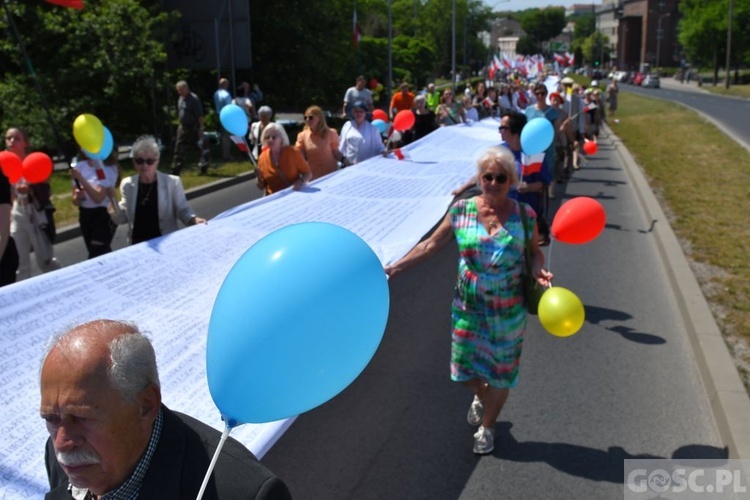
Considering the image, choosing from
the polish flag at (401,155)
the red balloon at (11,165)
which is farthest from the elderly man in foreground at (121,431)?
the polish flag at (401,155)

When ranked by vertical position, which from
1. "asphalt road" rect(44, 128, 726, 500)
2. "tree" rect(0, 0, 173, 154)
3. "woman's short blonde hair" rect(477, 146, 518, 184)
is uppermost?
"tree" rect(0, 0, 173, 154)

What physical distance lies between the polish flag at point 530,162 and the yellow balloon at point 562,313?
307cm

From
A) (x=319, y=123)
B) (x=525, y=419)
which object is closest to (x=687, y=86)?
(x=319, y=123)

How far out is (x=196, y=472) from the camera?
200 cm

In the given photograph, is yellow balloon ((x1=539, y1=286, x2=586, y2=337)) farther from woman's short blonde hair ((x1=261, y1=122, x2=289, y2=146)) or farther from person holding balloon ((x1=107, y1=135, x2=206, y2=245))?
woman's short blonde hair ((x1=261, y1=122, x2=289, y2=146))

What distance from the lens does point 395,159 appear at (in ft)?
35.3

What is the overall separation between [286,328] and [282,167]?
18.8 ft

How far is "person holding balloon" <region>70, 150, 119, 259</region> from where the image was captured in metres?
6.44

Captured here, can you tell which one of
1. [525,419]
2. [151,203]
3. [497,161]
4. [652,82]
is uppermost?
[497,161]

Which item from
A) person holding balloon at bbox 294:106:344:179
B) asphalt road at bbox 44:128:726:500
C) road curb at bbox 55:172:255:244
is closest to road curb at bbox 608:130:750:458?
asphalt road at bbox 44:128:726:500

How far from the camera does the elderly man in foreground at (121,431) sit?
189 cm

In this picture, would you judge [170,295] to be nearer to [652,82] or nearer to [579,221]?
[579,221]

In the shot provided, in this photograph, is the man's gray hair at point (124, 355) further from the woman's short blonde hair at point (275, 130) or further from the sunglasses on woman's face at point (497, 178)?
the woman's short blonde hair at point (275, 130)

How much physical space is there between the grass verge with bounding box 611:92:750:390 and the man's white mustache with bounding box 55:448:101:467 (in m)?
4.70
